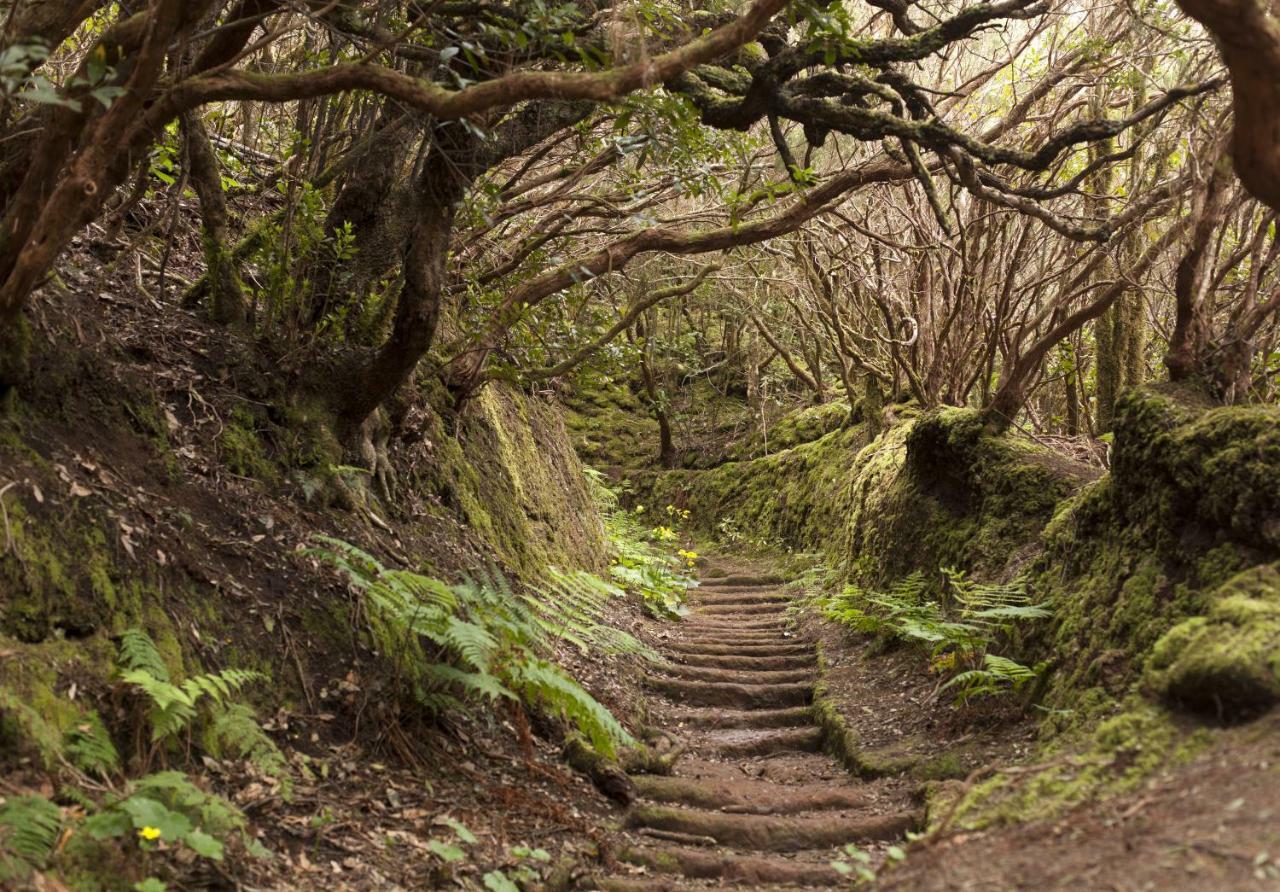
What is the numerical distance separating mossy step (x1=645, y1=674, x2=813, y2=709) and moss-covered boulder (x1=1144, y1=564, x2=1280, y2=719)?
13.3 ft

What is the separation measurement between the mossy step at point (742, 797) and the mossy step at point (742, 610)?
17.9ft

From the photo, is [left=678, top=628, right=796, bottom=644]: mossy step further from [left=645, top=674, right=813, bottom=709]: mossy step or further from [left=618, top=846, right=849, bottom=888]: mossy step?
[left=618, top=846, right=849, bottom=888]: mossy step

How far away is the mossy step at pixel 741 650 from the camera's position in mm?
8906

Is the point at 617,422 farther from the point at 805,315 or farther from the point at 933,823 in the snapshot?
the point at 933,823

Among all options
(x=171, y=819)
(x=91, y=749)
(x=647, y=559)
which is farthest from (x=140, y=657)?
Result: (x=647, y=559)

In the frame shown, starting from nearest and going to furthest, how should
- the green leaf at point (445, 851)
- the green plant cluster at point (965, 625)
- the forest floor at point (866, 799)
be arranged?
the forest floor at point (866, 799), the green leaf at point (445, 851), the green plant cluster at point (965, 625)

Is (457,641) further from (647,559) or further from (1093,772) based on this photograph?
(647,559)

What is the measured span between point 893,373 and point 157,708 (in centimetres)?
1113

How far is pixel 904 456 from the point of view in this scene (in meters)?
9.95

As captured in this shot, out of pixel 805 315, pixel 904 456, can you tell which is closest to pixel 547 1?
pixel 904 456

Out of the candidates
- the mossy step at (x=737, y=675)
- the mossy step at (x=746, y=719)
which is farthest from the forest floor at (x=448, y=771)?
the mossy step at (x=737, y=675)

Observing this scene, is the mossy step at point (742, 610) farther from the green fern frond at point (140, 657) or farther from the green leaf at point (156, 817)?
the green leaf at point (156, 817)

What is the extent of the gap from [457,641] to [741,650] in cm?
551

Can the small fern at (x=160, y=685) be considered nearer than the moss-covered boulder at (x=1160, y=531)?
Yes
